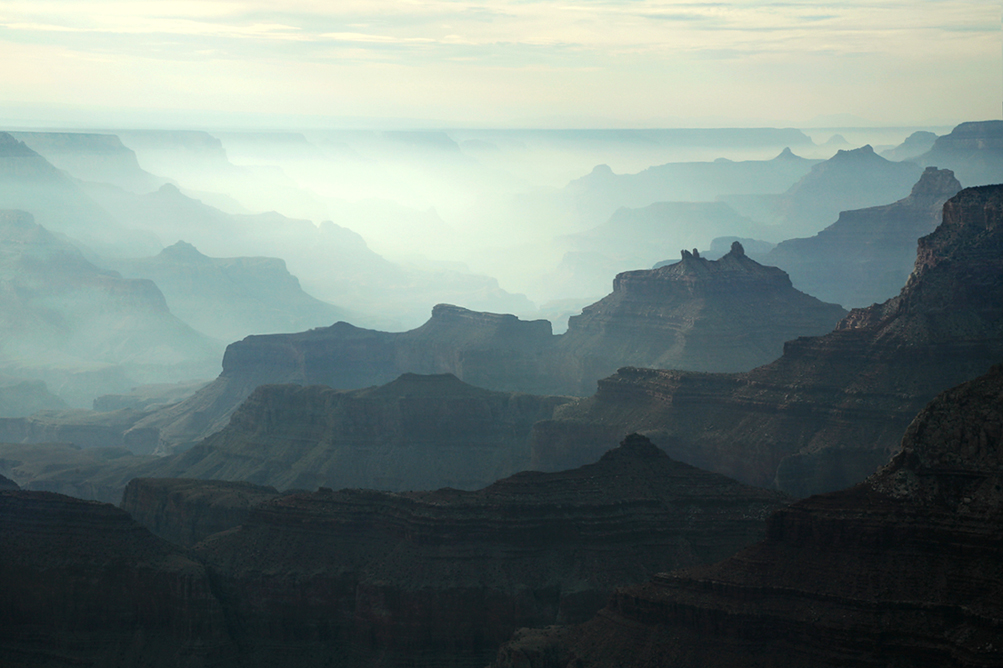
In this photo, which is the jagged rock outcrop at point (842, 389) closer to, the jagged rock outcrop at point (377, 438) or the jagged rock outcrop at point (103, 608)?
the jagged rock outcrop at point (377, 438)

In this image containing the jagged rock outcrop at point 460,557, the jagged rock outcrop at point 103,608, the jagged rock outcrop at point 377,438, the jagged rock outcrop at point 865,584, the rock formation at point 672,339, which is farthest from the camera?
the rock formation at point 672,339

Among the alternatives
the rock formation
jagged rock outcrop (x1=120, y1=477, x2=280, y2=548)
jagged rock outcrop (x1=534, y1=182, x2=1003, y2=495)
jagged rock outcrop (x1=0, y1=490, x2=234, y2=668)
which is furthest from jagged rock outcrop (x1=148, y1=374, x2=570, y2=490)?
jagged rock outcrop (x1=0, y1=490, x2=234, y2=668)

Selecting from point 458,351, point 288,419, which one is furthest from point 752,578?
point 458,351

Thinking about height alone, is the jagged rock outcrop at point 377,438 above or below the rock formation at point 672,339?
below

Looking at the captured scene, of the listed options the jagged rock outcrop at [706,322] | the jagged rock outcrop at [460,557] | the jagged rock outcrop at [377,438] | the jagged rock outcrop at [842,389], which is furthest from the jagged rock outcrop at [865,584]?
the jagged rock outcrop at [706,322]

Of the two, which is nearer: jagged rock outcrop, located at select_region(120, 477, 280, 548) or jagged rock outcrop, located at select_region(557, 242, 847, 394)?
jagged rock outcrop, located at select_region(120, 477, 280, 548)

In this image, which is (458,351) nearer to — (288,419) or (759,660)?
(288,419)

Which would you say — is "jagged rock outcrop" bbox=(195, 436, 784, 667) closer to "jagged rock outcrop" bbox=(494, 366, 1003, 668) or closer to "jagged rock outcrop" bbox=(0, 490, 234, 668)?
"jagged rock outcrop" bbox=(0, 490, 234, 668)
